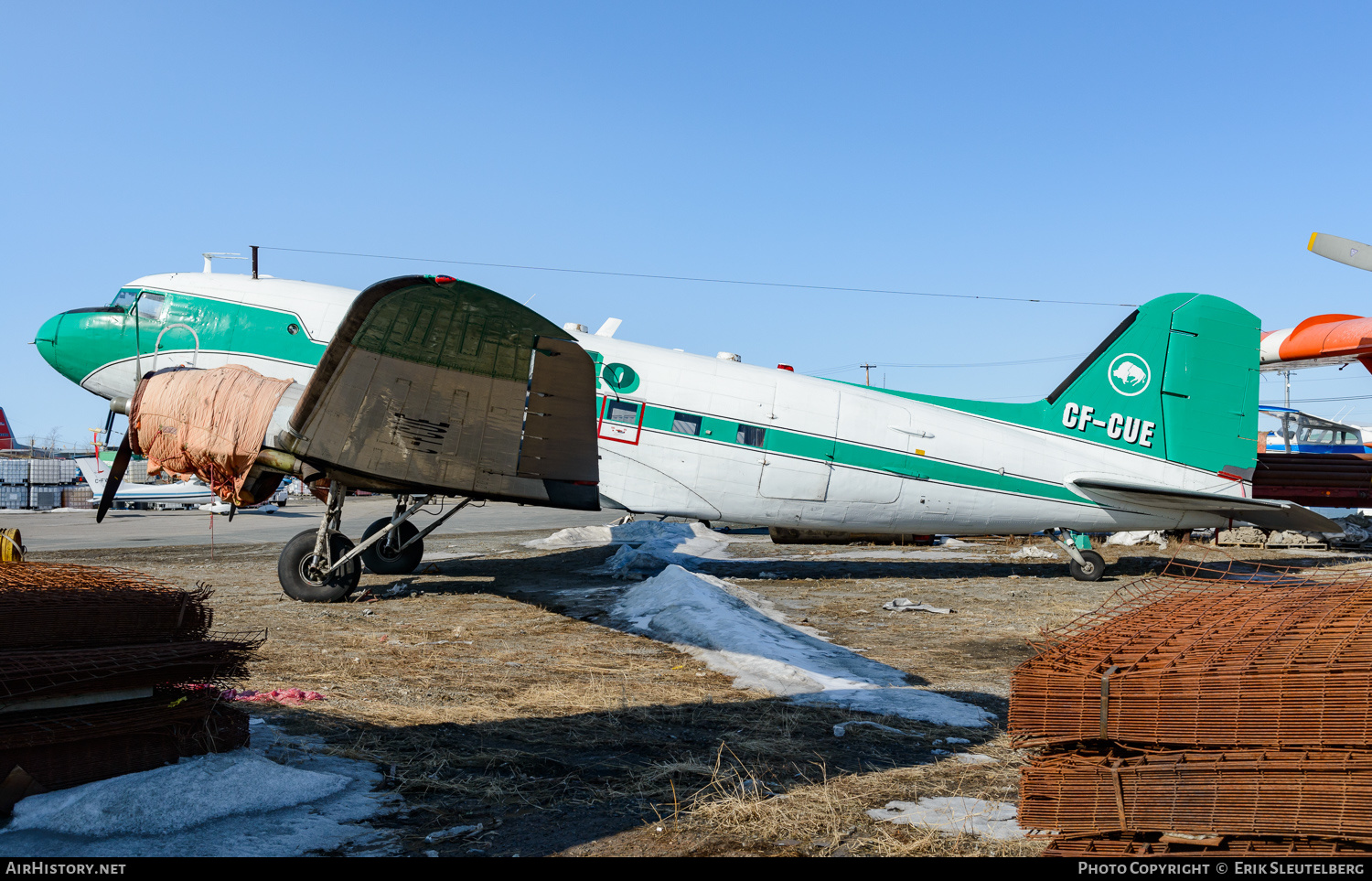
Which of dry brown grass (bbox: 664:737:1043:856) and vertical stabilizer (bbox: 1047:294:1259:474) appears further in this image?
vertical stabilizer (bbox: 1047:294:1259:474)

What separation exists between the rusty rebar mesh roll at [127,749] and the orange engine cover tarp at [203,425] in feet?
23.3

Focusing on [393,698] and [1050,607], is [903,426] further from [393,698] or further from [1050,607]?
[393,698]

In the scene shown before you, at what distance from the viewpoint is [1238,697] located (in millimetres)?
3279

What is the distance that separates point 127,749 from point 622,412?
9.72 meters

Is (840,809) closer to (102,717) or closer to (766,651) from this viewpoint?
(102,717)

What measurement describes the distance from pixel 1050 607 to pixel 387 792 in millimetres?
10381

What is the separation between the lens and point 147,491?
42594mm

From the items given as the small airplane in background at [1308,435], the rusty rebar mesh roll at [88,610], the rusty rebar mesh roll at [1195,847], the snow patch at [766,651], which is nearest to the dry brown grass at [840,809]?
the rusty rebar mesh roll at [1195,847]

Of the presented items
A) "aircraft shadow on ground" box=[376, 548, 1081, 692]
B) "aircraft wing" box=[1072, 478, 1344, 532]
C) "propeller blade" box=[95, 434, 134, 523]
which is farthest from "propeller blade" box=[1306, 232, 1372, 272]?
"propeller blade" box=[95, 434, 134, 523]

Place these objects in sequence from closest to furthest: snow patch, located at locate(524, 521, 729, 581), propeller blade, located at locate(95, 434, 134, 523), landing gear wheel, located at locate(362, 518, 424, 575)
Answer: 1. propeller blade, located at locate(95, 434, 134, 523)
2. landing gear wheel, located at locate(362, 518, 424, 575)
3. snow patch, located at locate(524, 521, 729, 581)

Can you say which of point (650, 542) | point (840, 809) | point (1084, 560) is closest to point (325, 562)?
point (840, 809)

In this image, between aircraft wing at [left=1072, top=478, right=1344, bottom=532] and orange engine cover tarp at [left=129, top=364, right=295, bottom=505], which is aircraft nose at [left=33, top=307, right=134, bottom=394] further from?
aircraft wing at [left=1072, top=478, right=1344, bottom=532]

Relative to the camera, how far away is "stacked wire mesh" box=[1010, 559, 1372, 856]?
310 cm

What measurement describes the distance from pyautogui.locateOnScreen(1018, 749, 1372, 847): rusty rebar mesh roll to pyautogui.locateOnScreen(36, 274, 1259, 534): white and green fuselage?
1035 centimetres
